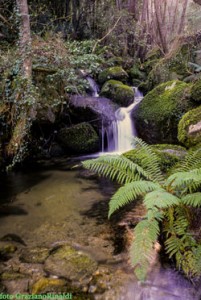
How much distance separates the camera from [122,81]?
9.93 m

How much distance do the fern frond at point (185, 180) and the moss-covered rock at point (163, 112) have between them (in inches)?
157

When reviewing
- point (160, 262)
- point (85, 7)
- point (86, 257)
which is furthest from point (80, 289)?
point (85, 7)

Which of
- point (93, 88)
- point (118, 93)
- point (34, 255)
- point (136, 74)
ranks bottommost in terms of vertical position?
point (34, 255)

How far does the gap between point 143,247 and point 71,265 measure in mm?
967

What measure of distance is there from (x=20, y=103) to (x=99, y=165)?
8.17 feet

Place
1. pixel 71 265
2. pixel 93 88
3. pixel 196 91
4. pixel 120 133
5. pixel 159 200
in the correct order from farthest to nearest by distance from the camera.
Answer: pixel 93 88, pixel 120 133, pixel 196 91, pixel 71 265, pixel 159 200

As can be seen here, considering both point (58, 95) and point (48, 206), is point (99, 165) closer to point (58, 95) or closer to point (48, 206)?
point (48, 206)

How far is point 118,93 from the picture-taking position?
8523 millimetres

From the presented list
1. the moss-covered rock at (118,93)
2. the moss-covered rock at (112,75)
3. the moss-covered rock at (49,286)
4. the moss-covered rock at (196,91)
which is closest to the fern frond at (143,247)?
the moss-covered rock at (49,286)

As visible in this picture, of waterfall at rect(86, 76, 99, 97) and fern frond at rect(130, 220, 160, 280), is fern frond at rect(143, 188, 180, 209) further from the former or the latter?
waterfall at rect(86, 76, 99, 97)

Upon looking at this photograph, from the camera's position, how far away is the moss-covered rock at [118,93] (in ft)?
27.8

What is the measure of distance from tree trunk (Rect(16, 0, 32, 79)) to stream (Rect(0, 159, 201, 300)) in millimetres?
2432

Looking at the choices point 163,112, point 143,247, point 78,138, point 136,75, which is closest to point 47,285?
point 143,247

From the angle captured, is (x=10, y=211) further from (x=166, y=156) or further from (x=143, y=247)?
(x=166, y=156)
